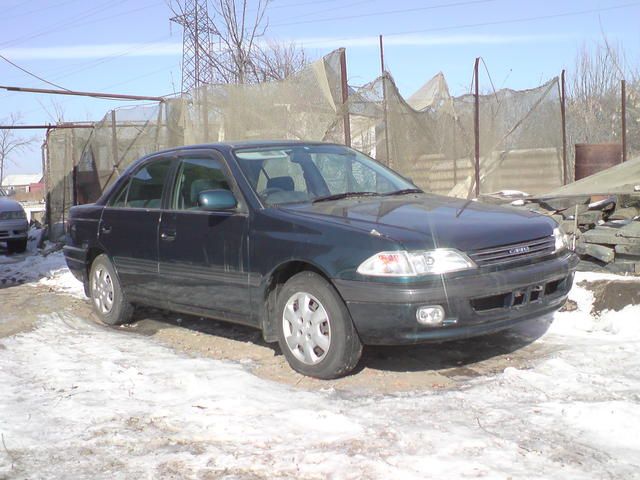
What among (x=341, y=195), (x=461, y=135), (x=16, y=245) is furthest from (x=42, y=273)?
(x=461, y=135)

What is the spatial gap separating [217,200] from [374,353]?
156 centimetres

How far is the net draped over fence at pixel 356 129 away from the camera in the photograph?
32.7 ft

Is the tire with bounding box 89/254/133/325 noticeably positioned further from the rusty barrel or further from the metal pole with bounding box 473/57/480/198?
the rusty barrel

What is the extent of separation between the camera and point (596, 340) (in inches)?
218

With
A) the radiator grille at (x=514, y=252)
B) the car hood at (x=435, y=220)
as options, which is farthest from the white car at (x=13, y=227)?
the radiator grille at (x=514, y=252)

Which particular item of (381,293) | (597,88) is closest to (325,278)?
(381,293)

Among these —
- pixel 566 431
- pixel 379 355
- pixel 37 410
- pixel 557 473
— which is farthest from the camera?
pixel 379 355

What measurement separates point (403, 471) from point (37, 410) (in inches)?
89.3

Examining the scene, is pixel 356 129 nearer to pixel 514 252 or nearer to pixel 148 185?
pixel 148 185

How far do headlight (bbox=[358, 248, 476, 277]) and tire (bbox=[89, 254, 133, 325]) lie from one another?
10.1ft

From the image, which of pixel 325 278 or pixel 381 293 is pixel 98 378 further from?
pixel 381 293

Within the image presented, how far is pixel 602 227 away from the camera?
7.43 m

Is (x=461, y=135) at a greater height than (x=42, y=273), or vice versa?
(x=461, y=135)

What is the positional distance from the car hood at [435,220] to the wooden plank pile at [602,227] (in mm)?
2090
